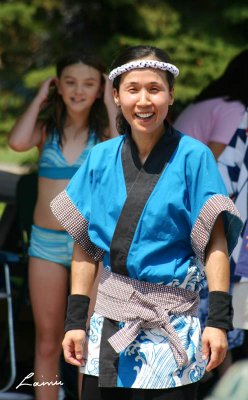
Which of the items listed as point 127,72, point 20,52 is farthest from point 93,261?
point 20,52

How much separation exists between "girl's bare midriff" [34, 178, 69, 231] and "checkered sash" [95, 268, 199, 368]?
1.41 metres

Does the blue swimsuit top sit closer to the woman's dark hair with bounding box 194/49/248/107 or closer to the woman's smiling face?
the woman's dark hair with bounding box 194/49/248/107

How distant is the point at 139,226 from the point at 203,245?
8.3 inches

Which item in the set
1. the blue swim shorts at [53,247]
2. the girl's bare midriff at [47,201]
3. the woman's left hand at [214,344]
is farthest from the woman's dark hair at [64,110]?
the woman's left hand at [214,344]

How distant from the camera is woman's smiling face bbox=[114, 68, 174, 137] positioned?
2.98m

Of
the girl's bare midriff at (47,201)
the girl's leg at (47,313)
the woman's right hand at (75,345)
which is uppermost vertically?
the girl's bare midriff at (47,201)

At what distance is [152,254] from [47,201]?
1.58m

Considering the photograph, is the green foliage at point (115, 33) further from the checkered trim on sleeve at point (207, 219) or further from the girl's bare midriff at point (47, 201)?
the checkered trim on sleeve at point (207, 219)

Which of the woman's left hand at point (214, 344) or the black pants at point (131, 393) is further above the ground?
the woman's left hand at point (214, 344)

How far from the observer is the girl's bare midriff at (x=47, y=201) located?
4359mm

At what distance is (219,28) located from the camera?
9688 mm

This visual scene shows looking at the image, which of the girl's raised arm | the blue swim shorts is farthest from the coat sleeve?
the girl's raised arm

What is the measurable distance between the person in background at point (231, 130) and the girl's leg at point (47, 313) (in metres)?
0.82

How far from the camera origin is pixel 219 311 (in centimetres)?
285
